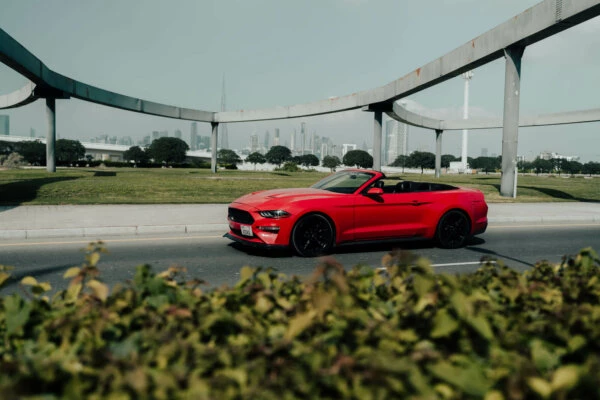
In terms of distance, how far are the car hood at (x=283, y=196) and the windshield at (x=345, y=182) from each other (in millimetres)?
352

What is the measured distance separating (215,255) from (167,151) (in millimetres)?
133948

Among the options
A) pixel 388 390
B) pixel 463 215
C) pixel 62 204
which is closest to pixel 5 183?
pixel 62 204

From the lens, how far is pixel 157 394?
5.65 ft

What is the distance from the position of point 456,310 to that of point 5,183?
21717mm

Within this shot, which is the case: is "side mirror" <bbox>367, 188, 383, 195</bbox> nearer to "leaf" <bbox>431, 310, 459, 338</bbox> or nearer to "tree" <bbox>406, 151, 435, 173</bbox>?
"leaf" <bbox>431, 310, 459, 338</bbox>

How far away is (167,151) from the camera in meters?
137

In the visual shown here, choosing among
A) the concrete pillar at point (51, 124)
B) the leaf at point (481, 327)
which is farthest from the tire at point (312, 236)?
the concrete pillar at point (51, 124)

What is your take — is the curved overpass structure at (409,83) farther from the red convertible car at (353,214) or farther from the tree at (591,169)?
the tree at (591,169)

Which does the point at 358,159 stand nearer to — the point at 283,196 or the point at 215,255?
the point at 283,196

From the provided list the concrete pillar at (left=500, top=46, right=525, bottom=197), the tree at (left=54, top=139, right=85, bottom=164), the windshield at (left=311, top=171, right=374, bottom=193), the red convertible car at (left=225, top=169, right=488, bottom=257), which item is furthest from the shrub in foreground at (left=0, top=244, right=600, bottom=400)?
the tree at (left=54, top=139, right=85, bottom=164)

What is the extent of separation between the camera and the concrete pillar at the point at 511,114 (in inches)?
819

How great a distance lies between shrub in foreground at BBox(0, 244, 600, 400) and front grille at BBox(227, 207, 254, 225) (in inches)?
199

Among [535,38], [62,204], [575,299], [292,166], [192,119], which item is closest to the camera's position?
[575,299]

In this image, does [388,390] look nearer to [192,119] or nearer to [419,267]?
[419,267]
